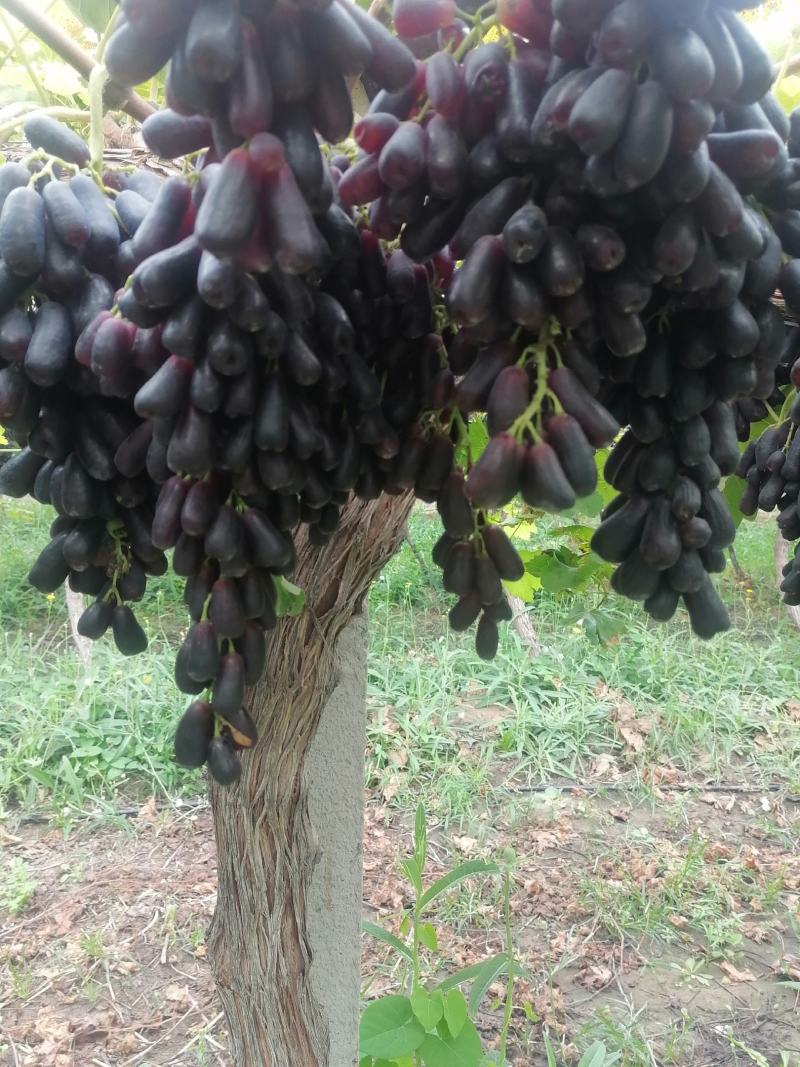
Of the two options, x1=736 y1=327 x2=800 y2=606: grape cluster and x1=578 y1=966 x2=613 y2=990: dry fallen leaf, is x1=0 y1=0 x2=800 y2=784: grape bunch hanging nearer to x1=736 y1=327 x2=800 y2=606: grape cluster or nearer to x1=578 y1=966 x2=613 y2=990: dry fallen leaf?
x1=736 y1=327 x2=800 y2=606: grape cluster

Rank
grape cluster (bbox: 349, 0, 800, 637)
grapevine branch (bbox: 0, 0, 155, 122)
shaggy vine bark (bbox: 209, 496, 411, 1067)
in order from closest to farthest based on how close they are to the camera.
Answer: grape cluster (bbox: 349, 0, 800, 637)
grapevine branch (bbox: 0, 0, 155, 122)
shaggy vine bark (bbox: 209, 496, 411, 1067)

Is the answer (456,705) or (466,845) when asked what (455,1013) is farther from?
(456,705)

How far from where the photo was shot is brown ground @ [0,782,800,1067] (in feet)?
7.98

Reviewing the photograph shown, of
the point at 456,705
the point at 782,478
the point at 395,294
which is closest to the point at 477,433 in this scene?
the point at 782,478

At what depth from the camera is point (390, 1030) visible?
156 centimetres

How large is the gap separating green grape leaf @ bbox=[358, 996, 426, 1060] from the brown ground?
0.93 m

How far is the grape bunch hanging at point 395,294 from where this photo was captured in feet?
1.60

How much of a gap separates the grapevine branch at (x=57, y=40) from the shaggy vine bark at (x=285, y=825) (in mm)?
512

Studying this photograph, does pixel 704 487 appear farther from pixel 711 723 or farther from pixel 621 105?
pixel 711 723

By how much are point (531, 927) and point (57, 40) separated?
9.37 ft

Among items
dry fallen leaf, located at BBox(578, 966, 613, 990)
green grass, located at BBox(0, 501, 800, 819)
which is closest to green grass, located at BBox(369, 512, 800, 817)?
green grass, located at BBox(0, 501, 800, 819)

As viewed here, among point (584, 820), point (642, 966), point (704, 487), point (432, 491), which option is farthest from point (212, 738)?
point (584, 820)

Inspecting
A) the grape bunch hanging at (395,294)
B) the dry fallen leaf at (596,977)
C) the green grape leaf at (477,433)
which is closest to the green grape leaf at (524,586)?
the green grape leaf at (477,433)

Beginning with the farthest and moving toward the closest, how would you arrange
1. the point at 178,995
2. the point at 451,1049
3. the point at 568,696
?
1. the point at 568,696
2. the point at 178,995
3. the point at 451,1049
